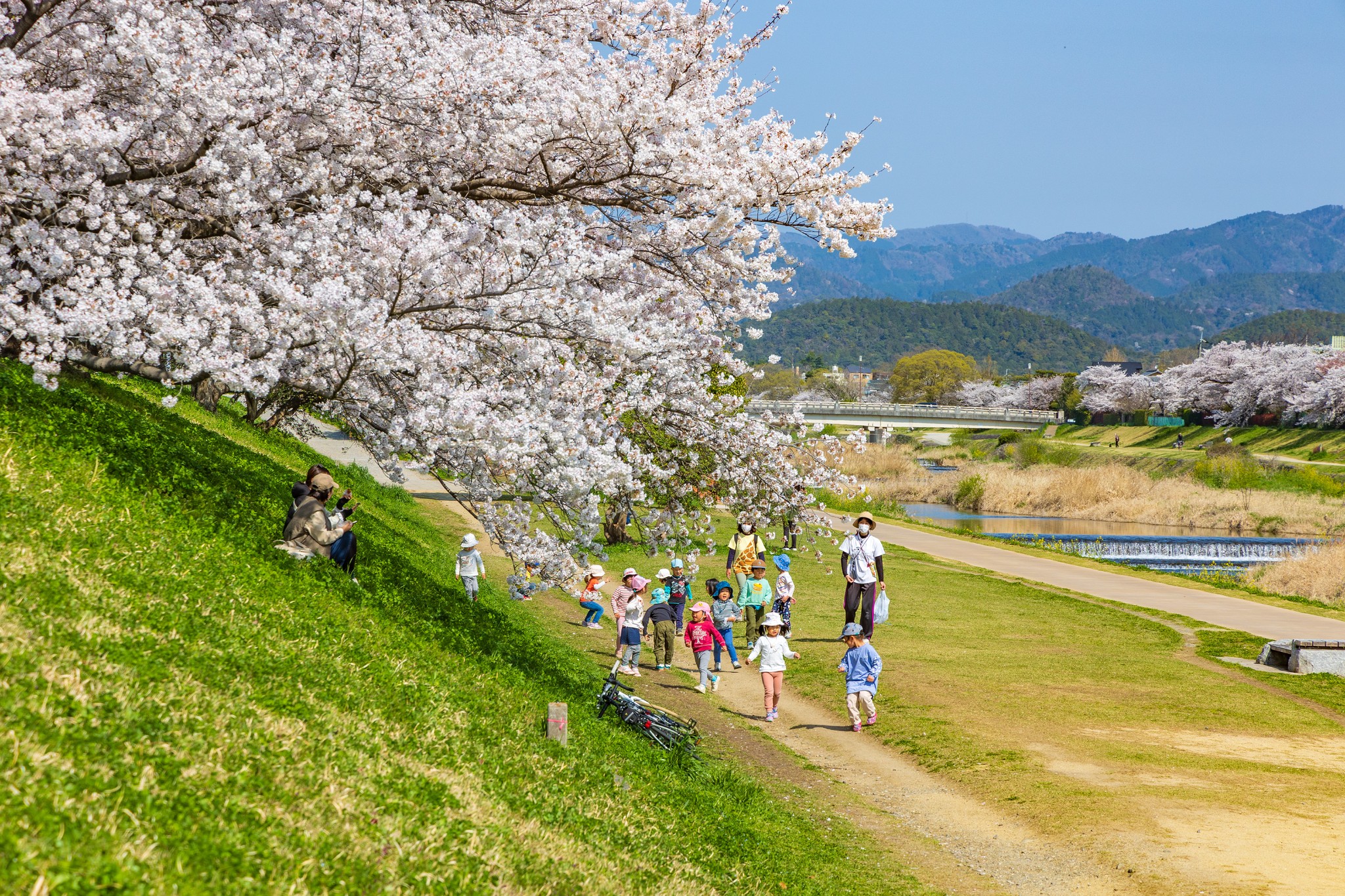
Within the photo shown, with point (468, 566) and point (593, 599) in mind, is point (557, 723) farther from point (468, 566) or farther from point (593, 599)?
point (593, 599)

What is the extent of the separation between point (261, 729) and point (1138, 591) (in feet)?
85.8

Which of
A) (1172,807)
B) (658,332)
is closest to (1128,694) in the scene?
(1172,807)

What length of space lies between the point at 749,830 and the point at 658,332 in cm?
450

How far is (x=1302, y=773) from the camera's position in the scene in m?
11.5

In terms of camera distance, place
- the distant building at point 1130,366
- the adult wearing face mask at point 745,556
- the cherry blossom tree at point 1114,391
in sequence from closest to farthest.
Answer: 1. the adult wearing face mask at point 745,556
2. the cherry blossom tree at point 1114,391
3. the distant building at point 1130,366

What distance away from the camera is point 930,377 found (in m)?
160

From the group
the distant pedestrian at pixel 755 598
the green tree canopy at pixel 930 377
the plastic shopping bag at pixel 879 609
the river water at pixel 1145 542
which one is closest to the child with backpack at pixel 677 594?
the distant pedestrian at pixel 755 598

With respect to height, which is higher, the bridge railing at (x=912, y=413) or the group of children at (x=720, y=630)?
the bridge railing at (x=912, y=413)

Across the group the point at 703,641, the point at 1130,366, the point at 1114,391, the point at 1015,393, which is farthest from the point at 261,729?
the point at 1130,366

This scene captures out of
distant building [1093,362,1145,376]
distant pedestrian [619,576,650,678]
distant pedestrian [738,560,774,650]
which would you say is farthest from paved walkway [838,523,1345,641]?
distant building [1093,362,1145,376]

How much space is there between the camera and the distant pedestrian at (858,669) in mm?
13297

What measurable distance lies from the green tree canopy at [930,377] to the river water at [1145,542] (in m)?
102

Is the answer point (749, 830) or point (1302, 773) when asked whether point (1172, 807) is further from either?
point (749, 830)

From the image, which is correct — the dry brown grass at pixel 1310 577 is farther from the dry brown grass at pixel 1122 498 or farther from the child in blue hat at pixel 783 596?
the child in blue hat at pixel 783 596
